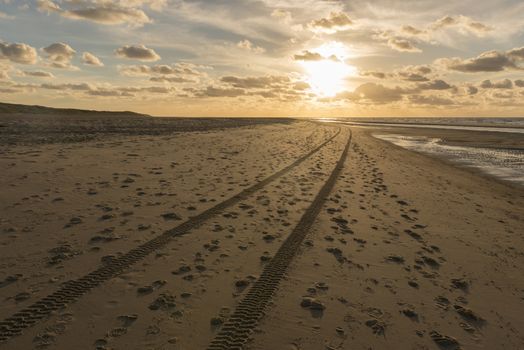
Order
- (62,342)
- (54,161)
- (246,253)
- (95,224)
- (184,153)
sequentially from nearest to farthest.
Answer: (62,342) → (246,253) → (95,224) → (54,161) → (184,153)

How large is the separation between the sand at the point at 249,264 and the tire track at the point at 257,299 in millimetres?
28

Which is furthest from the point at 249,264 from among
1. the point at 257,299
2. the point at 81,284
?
the point at 81,284

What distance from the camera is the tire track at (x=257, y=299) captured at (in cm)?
421

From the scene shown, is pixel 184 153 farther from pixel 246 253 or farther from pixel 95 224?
pixel 246 253

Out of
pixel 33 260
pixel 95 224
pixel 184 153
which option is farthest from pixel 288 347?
pixel 184 153

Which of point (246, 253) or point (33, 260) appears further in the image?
point (246, 253)

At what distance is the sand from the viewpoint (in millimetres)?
4438

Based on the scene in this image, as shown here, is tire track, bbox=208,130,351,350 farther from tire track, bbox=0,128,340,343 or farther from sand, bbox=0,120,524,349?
tire track, bbox=0,128,340,343

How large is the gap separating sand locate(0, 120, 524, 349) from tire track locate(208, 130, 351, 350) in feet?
0.09

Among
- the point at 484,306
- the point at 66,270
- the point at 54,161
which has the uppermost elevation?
the point at 54,161

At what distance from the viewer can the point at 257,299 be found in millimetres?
5137

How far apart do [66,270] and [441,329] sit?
5771 millimetres

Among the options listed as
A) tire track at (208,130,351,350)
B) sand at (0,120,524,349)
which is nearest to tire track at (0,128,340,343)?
sand at (0,120,524,349)

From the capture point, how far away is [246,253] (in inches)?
263
